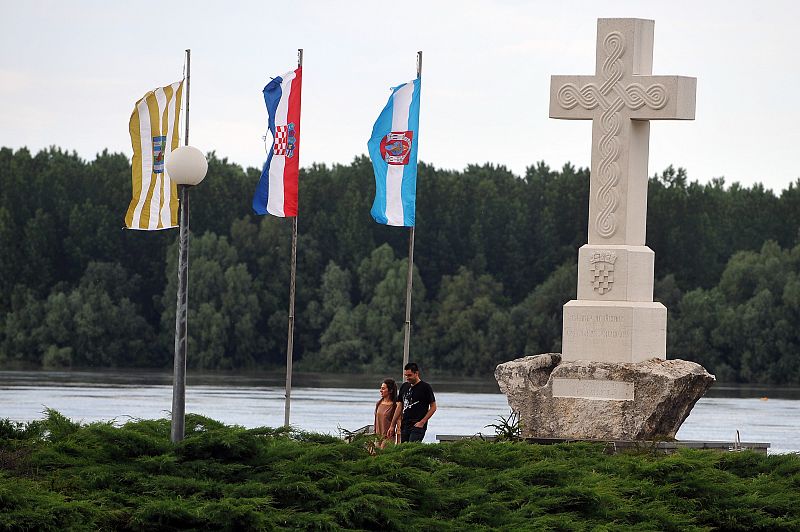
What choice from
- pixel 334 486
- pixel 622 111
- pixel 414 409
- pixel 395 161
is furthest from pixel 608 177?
pixel 334 486

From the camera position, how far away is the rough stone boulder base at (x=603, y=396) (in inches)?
909

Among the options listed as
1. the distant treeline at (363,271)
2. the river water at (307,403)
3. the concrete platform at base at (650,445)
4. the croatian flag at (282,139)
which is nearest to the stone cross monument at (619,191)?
the concrete platform at base at (650,445)

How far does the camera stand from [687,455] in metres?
19.0

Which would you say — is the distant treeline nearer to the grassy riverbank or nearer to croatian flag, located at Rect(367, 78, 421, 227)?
croatian flag, located at Rect(367, 78, 421, 227)

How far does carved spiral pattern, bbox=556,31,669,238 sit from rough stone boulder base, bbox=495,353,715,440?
75.1 inches

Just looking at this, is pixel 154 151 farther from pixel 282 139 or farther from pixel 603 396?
pixel 603 396

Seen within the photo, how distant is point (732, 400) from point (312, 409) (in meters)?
18.6

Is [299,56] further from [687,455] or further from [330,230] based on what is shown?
[330,230]

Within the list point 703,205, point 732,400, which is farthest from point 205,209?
point 732,400

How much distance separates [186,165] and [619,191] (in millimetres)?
8337

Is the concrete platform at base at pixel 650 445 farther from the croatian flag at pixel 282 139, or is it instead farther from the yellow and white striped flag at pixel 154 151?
the yellow and white striped flag at pixel 154 151

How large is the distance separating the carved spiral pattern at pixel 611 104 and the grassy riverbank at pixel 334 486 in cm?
577

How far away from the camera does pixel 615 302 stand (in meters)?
23.6

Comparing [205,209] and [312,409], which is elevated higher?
[205,209]
